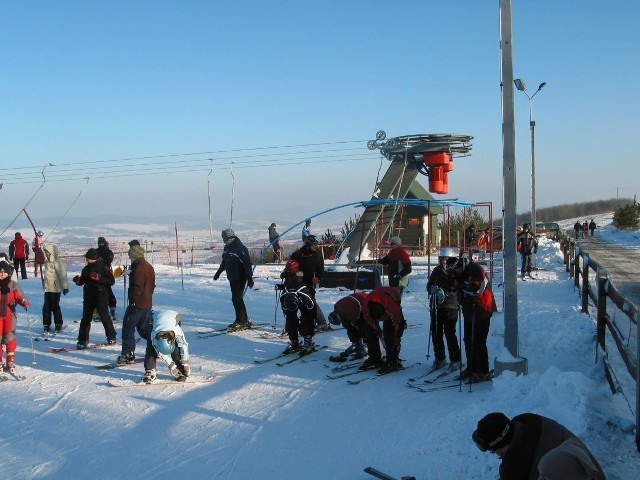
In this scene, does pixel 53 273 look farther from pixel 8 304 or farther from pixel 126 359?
pixel 126 359

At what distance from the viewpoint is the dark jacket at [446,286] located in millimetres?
8062

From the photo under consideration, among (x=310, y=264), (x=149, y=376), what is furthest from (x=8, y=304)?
(x=310, y=264)

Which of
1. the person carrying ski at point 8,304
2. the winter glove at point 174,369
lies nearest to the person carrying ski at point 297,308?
the winter glove at point 174,369

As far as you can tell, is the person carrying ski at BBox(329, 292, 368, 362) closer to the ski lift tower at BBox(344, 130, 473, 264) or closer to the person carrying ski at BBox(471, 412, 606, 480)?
the person carrying ski at BBox(471, 412, 606, 480)

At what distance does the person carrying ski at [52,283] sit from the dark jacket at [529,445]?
1083 centimetres

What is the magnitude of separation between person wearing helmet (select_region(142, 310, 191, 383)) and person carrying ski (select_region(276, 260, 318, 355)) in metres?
1.83

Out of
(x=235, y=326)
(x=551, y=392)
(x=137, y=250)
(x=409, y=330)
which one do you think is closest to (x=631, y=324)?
(x=551, y=392)

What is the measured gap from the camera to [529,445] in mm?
3469

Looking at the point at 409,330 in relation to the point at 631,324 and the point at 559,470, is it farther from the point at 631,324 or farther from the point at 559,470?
the point at 559,470

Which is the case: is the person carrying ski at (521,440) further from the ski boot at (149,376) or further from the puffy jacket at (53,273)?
the puffy jacket at (53,273)

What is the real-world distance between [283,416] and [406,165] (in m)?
17.3

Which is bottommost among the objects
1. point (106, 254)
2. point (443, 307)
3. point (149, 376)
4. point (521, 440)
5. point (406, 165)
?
point (149, 376)

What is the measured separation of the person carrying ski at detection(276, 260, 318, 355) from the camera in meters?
→ 9.84

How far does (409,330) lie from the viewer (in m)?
12.0
